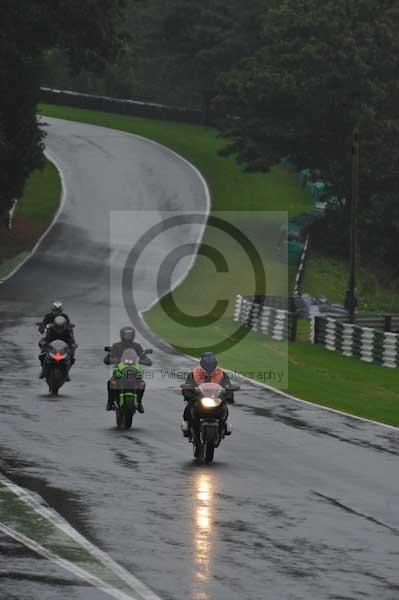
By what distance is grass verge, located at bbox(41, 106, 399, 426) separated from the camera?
103 feet

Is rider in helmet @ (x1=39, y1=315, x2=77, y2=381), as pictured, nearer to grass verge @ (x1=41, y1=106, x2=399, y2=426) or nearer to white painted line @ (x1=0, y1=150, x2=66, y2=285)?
grass verge @ (x1=41, y1=106, x2=399, y2=426)

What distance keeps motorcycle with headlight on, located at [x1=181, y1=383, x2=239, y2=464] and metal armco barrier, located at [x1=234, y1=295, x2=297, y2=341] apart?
86.9 feet

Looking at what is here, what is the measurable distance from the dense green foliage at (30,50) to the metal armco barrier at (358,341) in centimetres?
1804

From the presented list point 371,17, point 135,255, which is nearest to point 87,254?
point 135,255

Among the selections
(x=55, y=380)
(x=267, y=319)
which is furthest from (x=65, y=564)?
(x=267, y=319)

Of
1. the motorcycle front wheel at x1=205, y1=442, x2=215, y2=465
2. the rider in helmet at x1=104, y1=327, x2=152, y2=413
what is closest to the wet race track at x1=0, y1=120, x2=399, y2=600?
the motorcycle front wheel at x1=205, y1=442, x2=215, y2=465

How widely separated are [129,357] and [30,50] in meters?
39.3

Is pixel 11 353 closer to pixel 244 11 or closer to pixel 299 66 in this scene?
pixel 299 66

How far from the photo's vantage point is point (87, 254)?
213 ft

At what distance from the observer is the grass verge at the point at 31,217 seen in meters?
63.1

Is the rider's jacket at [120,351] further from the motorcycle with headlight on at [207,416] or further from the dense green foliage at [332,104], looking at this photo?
the dense green foliage at [332,104]

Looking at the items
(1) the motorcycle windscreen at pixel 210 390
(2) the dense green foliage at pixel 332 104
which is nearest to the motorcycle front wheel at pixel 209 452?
(1) the motorcycle windscreen at pixel 210 390

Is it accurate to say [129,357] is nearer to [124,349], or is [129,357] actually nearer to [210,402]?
[124,349]

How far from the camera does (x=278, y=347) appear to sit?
4362 cm
